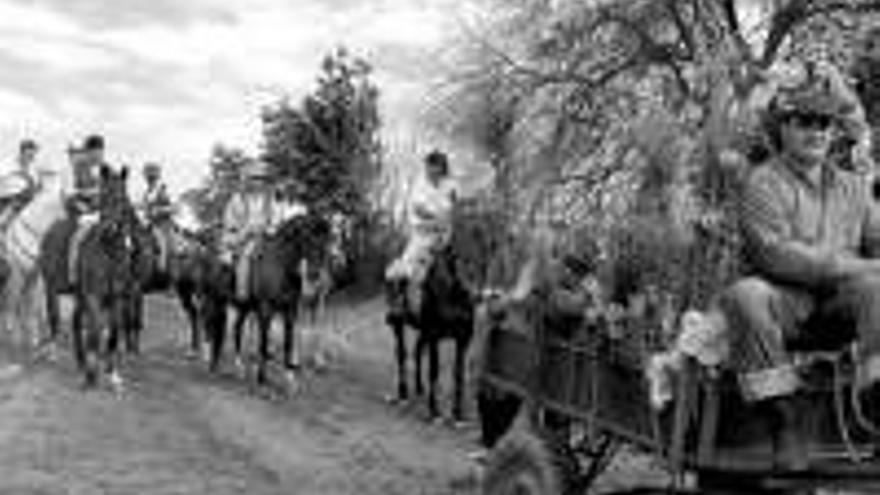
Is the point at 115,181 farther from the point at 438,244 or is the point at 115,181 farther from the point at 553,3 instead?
the point at 553,3

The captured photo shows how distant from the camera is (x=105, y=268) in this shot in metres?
18.7

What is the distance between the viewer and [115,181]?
1861 centimetres

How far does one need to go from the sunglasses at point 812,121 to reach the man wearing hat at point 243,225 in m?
14.3

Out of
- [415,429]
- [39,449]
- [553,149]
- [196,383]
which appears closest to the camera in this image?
[39,449]

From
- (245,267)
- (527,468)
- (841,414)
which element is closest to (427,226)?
(245,267)

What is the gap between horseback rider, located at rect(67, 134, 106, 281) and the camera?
19234mm

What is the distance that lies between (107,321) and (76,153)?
2.27 m

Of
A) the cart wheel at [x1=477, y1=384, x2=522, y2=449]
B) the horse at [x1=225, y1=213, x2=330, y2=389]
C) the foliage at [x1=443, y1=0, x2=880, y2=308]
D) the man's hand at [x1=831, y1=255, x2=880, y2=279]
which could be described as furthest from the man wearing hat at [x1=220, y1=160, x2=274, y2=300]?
the man's hand at [x1=831, y1=255, x2=880, y2=279]

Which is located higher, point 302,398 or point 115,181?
point 115,181

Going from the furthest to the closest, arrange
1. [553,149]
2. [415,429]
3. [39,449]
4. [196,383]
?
[553,149]
[196,383]
[415,429]
[39,449]

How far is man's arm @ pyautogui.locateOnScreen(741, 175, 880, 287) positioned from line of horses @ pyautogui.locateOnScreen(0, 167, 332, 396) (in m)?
12.1

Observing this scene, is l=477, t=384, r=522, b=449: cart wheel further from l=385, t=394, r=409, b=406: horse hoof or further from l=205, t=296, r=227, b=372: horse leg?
l=205, t=296, r=227, b=372: horse leg

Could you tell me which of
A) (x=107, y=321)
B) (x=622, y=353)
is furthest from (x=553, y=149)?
(x=622, y=353)

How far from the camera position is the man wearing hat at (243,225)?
21.3m
